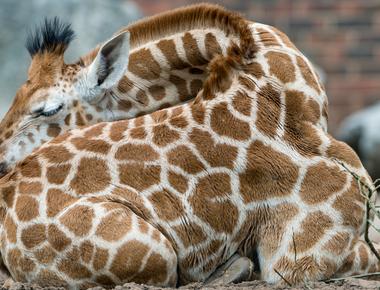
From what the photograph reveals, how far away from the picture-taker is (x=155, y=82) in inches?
204

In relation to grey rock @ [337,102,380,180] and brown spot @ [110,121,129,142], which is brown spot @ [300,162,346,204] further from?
grey rock @ [337,102,380,180]

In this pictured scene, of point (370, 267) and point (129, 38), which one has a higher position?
point (129, 38)

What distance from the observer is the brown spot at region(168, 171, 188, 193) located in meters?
4.51

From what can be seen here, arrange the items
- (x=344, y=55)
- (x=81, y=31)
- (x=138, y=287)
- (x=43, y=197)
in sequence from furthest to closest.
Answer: (x=344, y=55) < (x=81, y=31) < (x=43, y=197) < (x=138, y=287)

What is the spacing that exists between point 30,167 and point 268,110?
111cm

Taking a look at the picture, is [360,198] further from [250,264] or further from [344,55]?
[344,55]

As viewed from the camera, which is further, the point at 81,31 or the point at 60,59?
the point at 81,31

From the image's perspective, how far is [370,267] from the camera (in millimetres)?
4617

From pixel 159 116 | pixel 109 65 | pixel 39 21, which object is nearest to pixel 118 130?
pixel 159 116

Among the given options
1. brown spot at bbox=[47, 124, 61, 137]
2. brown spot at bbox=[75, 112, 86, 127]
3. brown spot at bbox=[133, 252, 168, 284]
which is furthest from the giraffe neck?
brown spot at bbox=[133, 252, 168, 284]

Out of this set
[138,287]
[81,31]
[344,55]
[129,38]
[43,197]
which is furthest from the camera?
[344,55]

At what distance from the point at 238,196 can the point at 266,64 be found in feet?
2.15

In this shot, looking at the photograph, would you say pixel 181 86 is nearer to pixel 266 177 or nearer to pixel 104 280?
pixel 266 177

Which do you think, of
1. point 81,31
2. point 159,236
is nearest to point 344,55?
point 81,31
